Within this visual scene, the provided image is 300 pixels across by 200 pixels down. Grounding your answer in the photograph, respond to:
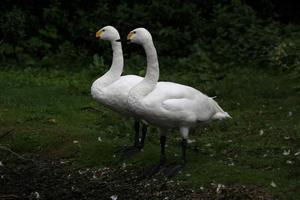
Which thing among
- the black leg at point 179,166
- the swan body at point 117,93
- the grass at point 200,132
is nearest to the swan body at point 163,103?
the black leg at point 179,166

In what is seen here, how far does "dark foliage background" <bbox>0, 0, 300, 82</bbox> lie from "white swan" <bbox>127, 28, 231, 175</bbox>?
683 cm

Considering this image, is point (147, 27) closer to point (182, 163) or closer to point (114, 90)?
point (114, 90)

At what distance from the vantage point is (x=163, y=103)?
31.6 ft

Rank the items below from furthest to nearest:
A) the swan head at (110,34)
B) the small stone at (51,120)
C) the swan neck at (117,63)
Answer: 1. the small stone at (51,120)
2. the swan head at (110,34)
3. the swan neck at (117,63)

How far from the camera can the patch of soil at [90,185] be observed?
9125mm

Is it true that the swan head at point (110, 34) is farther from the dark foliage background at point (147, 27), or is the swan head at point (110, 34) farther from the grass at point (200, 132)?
the dark foliage background at point (147, 27)

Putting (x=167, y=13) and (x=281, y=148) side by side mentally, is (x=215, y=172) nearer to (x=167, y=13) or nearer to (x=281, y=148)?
(x=281, y=148)

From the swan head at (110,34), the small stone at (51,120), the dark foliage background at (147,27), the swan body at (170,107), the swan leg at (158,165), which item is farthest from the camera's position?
the dark foliage background at (147,27)

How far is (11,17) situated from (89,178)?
29.5 ft

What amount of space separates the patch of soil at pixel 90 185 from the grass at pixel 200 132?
0.64 feet

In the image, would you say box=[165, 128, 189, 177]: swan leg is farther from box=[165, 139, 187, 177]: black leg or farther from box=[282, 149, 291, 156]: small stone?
box=[282, 149, 291, 156]: small stone

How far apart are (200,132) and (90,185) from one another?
256 cm

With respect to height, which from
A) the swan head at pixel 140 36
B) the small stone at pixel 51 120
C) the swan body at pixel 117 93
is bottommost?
the small stone at pixel 51 120

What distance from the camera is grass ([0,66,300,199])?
32.0ft
